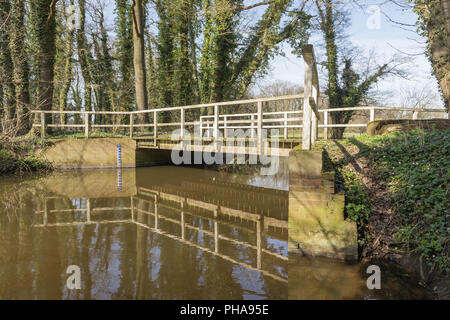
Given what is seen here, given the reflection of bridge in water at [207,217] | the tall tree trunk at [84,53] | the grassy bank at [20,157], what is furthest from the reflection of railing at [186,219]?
the tall tree trunk at [84,53]

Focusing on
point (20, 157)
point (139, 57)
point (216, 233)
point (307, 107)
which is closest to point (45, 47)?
point (139, 57)

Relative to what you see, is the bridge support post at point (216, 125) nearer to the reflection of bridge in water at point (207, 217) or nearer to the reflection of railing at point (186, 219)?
the reflection of bridge in water at point (207, 217)

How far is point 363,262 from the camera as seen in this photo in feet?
12.1

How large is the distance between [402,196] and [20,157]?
11.4 m

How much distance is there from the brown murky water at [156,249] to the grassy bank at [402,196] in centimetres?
60

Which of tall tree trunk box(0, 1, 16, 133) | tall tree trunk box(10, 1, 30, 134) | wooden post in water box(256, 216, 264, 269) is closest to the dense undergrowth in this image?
wooden post in water box(256, 216, 264, 269)

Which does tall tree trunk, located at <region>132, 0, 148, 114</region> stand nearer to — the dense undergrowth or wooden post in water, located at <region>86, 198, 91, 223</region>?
wooden post in water, located at <region>86, 198, 91, 223</region>

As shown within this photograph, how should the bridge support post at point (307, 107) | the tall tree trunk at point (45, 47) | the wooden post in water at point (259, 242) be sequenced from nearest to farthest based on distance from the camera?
1. the wooden post in water at point (259, 242)
2. the bridge support post at point (307, 107)
3. the tall tree trunk at point (45, 47)

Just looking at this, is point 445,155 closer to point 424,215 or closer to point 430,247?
point 424,215

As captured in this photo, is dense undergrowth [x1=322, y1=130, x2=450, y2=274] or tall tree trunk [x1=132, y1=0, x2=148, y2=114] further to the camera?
tall tree trunk [x1=132, y1=0, x2=148, y2=114]

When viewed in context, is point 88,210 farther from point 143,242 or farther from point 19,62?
point 19,62

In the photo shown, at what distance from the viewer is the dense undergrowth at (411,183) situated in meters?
3.36

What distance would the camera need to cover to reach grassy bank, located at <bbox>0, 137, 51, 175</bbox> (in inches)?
394
